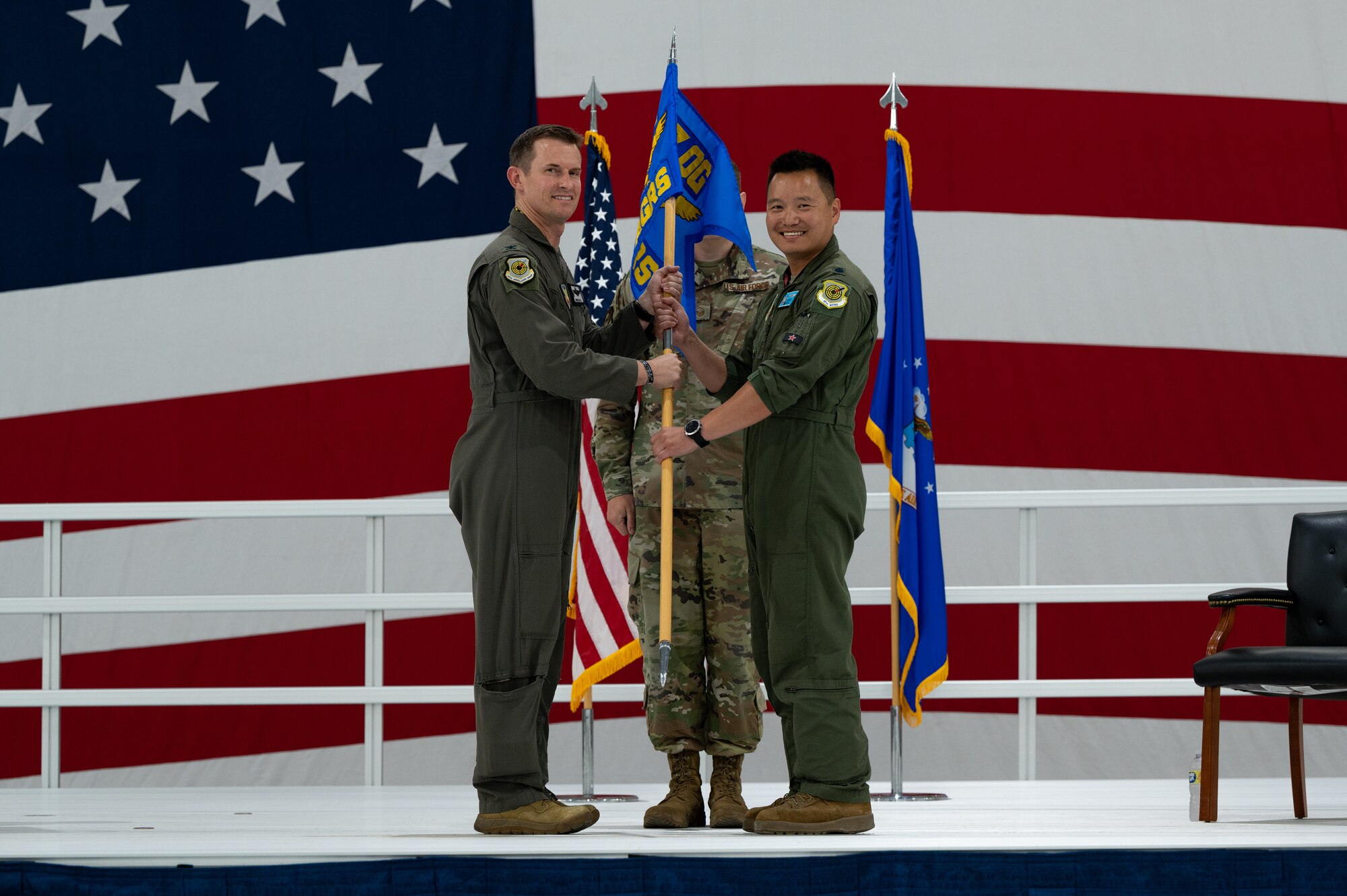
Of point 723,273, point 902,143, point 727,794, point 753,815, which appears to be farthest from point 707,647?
point 902,143

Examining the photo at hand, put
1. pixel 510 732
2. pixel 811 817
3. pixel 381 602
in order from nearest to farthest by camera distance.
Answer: pixel 811 817, pixel 510 732, pixel 381 602

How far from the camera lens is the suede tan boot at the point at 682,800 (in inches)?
119

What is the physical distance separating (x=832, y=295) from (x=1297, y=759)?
1694 millimetres

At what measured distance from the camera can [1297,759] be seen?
335 cm

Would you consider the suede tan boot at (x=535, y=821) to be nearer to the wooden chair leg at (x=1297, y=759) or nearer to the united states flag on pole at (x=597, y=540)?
the united states flag on pole at (x=597, y=540)

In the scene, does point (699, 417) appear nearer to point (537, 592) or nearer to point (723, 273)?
point (723, 273)

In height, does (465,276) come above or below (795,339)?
above

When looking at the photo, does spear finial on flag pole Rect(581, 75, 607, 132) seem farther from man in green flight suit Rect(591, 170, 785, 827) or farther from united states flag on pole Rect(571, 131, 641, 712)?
man in green flight suit Rect(591, 170, 785, 827)

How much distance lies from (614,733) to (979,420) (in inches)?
71.5

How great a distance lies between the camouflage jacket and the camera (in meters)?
3.21

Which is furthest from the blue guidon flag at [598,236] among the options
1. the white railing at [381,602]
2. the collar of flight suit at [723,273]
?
the white railing at [381,602]

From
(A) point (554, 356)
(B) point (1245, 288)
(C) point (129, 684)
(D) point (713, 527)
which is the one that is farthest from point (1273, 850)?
(C) point (129, 684)

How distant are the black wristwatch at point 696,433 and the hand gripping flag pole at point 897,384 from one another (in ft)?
3.98

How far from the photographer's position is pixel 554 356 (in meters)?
2.87
